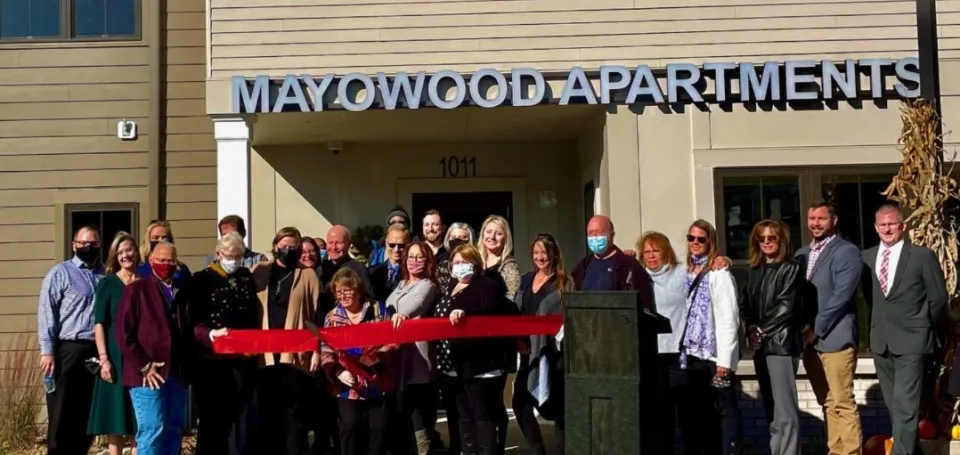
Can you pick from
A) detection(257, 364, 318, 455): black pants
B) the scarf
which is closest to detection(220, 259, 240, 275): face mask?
detection(257, 364, 318, 455): black pants

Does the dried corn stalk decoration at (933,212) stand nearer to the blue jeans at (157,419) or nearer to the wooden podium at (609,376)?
the wooden podium at (609,376)

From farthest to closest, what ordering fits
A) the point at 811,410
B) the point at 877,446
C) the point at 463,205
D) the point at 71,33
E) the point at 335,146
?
the point at 463,205
the point at 335,146
the point at 71,33
the point at 811,410
the point at 877,446

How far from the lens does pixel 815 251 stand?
7309mm

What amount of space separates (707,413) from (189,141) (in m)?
7.02

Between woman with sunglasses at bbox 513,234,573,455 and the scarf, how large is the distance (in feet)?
2.88

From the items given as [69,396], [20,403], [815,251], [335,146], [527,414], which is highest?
[335,146]

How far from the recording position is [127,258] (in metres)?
6.59

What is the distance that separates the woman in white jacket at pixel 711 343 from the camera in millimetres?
6754

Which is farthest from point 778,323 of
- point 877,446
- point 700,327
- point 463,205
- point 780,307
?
point 463,205

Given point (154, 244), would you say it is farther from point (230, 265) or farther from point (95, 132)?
point (95, 132)

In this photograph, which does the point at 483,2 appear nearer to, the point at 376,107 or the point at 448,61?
the point at 448,61

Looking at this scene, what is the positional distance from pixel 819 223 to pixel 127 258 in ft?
16.1

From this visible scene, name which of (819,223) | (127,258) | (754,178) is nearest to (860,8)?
(754,178)

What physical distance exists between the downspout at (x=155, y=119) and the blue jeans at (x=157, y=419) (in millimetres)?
5022
